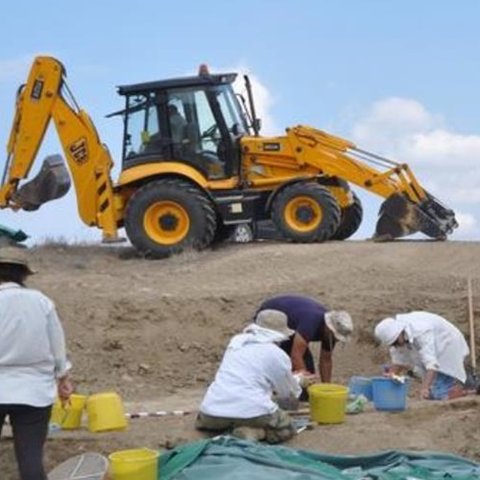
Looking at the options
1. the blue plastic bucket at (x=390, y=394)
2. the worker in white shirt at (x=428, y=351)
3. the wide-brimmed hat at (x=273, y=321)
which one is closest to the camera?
the wide-brimmed hat at (x=273, y=321)

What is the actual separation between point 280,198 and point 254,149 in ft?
3.25

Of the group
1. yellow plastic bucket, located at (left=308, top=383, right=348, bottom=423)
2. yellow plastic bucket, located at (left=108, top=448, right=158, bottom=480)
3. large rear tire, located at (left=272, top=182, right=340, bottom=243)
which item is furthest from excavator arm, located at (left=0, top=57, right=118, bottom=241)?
yellow plastic bucket, located at (left=108, top=448, right=158, bottom=480)

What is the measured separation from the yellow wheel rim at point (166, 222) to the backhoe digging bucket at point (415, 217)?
303 centimetres

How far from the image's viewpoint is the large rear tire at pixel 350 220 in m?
18.7

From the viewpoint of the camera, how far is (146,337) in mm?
13672

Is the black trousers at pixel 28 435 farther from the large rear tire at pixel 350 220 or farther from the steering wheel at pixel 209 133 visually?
the large rear tire at pixel 350 220

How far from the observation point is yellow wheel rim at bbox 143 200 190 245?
58.1 ft

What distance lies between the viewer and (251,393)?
8758mm

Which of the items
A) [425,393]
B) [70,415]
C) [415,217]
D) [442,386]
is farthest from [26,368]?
[415,217]

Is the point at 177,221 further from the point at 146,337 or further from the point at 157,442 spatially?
the point at 157,442

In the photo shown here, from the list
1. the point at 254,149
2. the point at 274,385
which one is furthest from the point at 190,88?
the point at 274,385

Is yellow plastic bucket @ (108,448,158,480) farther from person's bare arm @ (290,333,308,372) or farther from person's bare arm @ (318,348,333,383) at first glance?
person's bare arm @ (318,348,333,383)

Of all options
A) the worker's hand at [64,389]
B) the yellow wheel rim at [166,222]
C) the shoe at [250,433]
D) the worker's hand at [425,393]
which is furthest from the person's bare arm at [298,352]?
the yellow wheel rim at [166,222]

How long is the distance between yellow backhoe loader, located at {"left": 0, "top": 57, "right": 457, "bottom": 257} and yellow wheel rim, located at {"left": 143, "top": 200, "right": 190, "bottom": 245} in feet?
0.05
